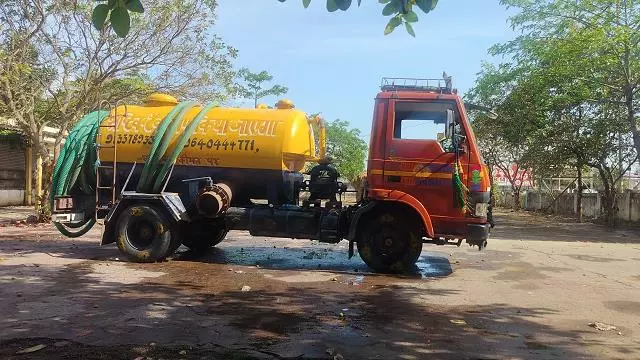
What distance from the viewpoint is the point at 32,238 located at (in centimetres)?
1226

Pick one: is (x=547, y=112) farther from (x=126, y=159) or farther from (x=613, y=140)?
(x=126, y=159)

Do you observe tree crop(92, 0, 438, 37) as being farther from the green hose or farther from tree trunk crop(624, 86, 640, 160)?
tree trunk crop(624, 86, 640, 160)

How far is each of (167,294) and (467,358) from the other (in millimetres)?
3877

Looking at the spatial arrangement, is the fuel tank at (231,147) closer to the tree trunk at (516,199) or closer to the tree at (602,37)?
the tree at (602,37)

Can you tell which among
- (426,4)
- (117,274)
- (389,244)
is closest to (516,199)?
(389,244)

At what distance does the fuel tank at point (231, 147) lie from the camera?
9.27m

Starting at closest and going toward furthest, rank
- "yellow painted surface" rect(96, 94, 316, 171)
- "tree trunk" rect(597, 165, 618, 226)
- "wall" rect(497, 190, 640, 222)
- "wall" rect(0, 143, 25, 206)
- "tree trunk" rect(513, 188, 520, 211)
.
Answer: "yellow painted surface" rect(96, 94, 316, 171), "tree trunk" rect(597, 165, 618, 226), "wall" rect(497, 190, 640, 222), "wall" rect(0, 143, 25, 206), "tree trunk" rect(513, 188, 520, 211)

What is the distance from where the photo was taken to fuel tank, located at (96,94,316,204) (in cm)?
927

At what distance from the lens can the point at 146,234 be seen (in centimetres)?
943

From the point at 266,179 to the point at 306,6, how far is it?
5677mm

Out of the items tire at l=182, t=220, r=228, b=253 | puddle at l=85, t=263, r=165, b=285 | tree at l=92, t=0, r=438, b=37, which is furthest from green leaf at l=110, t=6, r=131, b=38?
tire at l=182, t=220, r=228, b=253

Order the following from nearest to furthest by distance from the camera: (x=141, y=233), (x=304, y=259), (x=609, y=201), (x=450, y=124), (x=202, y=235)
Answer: (x=450, y=124)
(x=141, y=233)
(x=304, y=259)
(x=202, y=235)
(x=609, y=201)

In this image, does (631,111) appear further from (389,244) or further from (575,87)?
(389,244)

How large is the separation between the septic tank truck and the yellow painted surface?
19mm
